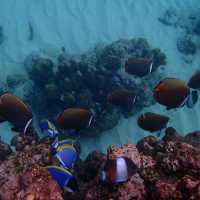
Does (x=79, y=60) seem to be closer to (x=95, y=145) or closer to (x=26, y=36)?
(x=95, y=145)

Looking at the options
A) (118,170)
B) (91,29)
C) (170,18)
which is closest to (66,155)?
(118,170)

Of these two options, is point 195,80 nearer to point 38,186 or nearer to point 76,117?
point 76,117

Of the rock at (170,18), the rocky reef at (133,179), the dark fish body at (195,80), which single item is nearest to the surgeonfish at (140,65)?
the dark fish body at (195,80)

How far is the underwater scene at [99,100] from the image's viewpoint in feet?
10.2

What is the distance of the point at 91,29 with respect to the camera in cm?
1039

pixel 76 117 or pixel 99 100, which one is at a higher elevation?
pixel 76 117

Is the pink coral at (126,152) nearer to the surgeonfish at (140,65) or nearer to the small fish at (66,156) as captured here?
the small fish at (66,156)

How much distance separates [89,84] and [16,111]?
154 inches

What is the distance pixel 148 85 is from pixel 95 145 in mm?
2172

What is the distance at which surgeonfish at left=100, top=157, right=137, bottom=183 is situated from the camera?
2844 millimetres

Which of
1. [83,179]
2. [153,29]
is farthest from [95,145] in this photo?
[153,29]

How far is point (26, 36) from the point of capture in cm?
1033

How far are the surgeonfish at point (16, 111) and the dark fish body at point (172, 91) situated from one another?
1.75 meters

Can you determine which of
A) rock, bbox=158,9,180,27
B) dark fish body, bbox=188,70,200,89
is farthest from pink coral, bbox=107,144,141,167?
rock, bbox=158,9,180,27
